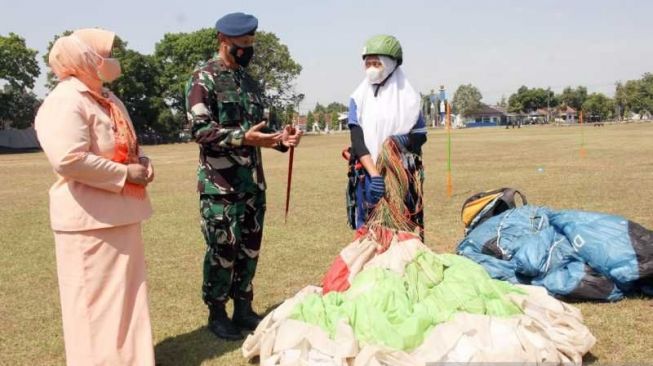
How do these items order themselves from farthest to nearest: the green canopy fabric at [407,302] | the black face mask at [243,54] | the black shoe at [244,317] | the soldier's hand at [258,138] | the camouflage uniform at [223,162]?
the black shoe at [244,317]
the black face mask at [243,54]
the camouflage uniform at [223,162]
the soldier's hand at [258,138]
the green canopy fabric at [407,302]

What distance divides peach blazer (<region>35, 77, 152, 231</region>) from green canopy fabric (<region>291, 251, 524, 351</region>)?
1.24 m

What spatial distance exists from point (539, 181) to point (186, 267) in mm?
8946

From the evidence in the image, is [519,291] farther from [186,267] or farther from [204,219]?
[186,267]

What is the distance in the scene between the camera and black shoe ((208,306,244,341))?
162 inches

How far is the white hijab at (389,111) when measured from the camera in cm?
417

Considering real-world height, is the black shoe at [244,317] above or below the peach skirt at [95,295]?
below

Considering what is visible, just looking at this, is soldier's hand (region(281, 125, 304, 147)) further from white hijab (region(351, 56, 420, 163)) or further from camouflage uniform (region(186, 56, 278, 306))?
white hijab (region(351, 56, 420, 163))

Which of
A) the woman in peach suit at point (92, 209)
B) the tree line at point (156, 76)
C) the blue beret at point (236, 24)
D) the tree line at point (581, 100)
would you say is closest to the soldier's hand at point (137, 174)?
the woman in peach suit at point (92, 209)

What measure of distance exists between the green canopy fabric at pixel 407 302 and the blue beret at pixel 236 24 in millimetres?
1738

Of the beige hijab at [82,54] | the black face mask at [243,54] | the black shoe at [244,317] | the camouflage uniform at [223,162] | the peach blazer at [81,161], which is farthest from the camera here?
the black shoe at [244,317]

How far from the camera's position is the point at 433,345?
3.11m

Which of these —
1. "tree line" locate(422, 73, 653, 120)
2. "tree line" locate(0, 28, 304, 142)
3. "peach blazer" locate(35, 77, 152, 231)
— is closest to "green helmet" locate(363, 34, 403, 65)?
"peach blazer" locate(35, 77, 152, 231)

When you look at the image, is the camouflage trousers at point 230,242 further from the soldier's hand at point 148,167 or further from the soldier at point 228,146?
the soldier's hand at point 148,167

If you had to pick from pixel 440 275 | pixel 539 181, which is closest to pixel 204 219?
pixel 440 275
